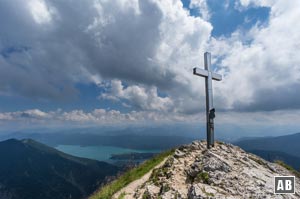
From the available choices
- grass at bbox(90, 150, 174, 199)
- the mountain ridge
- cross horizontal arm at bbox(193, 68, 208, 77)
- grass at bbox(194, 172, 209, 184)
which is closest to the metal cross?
cross horizontal arm at bbox(193, 68, 208, 77)

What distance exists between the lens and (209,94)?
13984 millimetres

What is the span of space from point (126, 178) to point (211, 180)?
6785mm

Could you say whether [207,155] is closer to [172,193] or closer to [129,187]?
[172,193]

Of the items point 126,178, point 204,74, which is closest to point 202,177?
point 126,178

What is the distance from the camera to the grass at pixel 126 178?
12046 millimetres

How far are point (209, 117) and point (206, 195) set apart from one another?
19.9ft

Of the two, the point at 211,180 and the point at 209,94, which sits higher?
the point at 209,94

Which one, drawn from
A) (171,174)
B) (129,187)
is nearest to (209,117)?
(171,174)

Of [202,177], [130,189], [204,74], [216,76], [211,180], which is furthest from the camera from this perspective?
[216,76]

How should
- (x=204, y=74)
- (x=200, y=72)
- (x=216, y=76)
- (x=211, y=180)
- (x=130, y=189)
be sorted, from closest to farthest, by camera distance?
(x=211, y=180), (x=130, y=189), (x=200, y=72), (x=204, y=74), (x=216, y=76)

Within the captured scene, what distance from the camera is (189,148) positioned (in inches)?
568

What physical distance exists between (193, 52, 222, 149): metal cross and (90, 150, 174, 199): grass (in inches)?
172

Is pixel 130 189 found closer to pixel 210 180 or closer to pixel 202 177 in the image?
pixel 202 177

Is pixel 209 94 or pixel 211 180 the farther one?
pixel 209 94
